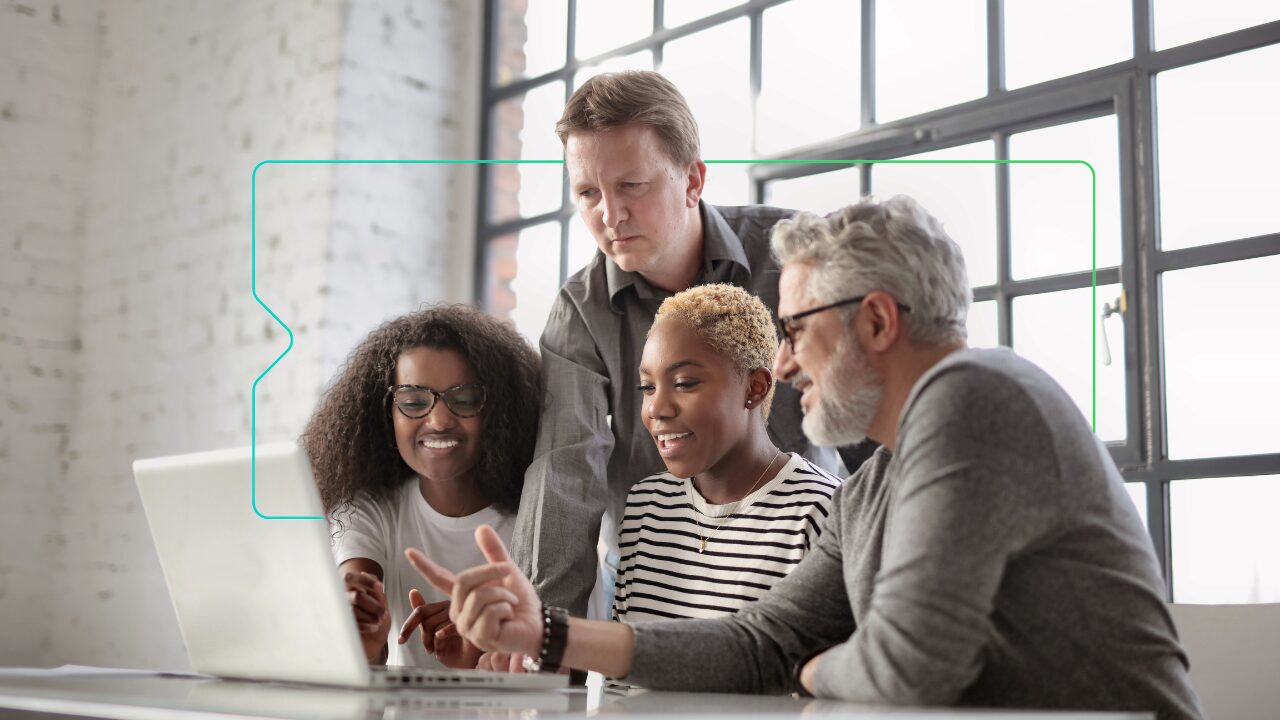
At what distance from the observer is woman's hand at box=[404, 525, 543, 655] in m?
1.45

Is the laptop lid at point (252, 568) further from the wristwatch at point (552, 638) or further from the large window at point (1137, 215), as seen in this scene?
the large window at point (1137, 215)

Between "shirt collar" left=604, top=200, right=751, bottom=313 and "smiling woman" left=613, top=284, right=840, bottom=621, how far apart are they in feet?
0.53

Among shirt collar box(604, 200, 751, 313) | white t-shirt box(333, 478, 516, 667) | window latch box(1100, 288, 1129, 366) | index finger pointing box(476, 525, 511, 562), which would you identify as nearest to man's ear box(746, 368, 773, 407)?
shirt collar box(604, 200, 751, 313)

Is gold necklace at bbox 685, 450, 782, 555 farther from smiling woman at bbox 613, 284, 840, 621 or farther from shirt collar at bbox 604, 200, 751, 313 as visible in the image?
shirt collar at bbox 604, 200, 751, 313

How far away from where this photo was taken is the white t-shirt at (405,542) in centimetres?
206

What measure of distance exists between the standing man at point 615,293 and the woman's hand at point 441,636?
17 cm

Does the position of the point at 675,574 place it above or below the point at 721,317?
below

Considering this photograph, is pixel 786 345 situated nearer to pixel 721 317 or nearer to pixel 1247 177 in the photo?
pixel 721 317

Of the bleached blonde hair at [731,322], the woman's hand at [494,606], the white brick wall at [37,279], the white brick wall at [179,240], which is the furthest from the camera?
the white brick wall at [37,279]

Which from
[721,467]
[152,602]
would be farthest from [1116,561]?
[152,602]

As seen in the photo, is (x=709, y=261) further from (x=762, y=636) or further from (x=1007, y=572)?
(x=1007, y=572)

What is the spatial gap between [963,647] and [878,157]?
7.88 ft

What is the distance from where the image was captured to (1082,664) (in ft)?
4.06

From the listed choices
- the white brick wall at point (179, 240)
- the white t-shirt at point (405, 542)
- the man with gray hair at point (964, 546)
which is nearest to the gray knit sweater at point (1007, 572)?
the man with gray hair at point (964, 546)
